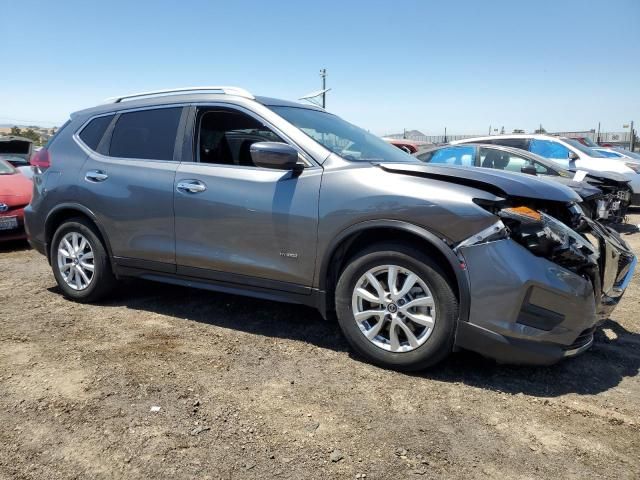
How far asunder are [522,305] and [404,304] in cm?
67

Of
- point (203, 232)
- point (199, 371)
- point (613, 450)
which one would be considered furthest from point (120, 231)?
point (613, 450)

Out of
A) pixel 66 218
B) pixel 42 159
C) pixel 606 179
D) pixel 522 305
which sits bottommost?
pixel 522 305

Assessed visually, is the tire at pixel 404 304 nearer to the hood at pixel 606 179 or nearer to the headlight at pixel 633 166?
the hood at pixel 606 179

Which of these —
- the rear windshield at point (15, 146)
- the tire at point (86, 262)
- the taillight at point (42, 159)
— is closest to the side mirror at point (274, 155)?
the tire at point (86, 262)

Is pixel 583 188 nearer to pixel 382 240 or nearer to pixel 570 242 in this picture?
pixel 570 242

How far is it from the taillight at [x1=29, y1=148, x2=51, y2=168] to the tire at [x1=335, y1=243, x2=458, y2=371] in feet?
10.3

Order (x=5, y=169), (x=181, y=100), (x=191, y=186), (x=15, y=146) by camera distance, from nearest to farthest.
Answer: (x=191, y=186), (x=181, y=100), (x=5, y=169), (x=15, y=146)

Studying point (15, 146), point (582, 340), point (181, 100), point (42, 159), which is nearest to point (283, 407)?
point (582, 340)

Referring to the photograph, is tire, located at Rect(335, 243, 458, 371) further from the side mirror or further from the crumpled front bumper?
the side mirror

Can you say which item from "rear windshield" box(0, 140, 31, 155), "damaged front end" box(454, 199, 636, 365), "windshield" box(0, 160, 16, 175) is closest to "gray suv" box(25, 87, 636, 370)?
"damaged front end" box(454, 199, 636, 365)

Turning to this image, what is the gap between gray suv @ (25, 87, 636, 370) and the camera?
2.91 meters

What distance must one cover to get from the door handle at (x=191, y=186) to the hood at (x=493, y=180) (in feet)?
4.49

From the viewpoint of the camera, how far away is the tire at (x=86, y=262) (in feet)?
14.6

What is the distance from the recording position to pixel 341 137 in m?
4.01
